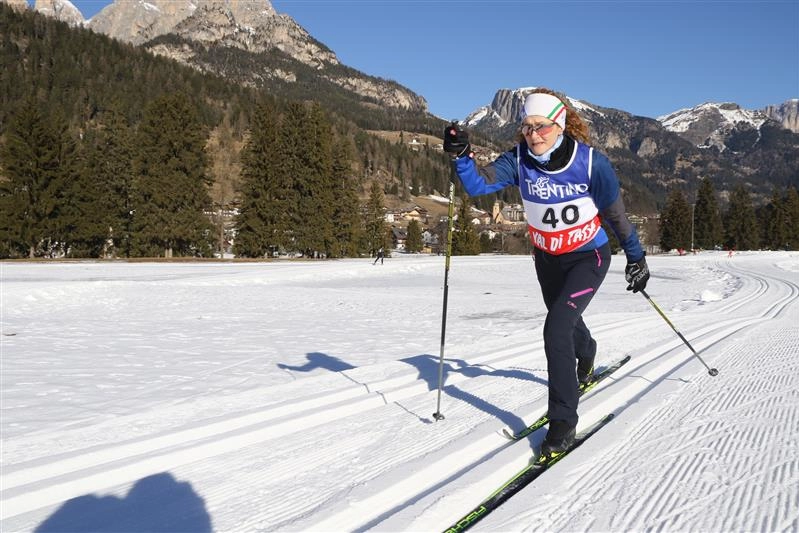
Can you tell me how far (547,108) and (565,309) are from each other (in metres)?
1.24

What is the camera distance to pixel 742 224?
3046 inches

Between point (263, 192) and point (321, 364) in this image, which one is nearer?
point (321, 364)

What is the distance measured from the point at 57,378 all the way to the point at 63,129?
3933 centimetres

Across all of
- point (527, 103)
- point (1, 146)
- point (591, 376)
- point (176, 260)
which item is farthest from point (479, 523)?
point (1, 146)

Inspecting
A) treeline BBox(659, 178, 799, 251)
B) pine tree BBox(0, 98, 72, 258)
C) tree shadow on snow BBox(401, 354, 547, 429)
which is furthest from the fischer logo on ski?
treeline BBox(659, 178, 799, 251)

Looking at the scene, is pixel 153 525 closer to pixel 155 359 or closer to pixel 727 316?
pixel 155 359

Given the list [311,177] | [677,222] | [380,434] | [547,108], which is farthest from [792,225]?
[380,434]

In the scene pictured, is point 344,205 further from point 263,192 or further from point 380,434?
point 380,434

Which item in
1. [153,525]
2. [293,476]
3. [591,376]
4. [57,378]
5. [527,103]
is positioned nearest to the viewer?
[153,525]

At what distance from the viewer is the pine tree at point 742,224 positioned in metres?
76.9

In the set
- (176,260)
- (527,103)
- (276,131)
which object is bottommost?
(176,260)

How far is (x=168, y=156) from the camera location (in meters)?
39.2

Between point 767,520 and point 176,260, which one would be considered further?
point 176,260

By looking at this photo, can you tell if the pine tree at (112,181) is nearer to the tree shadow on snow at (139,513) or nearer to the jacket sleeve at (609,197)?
the tree shadow on snow at (139,513)
